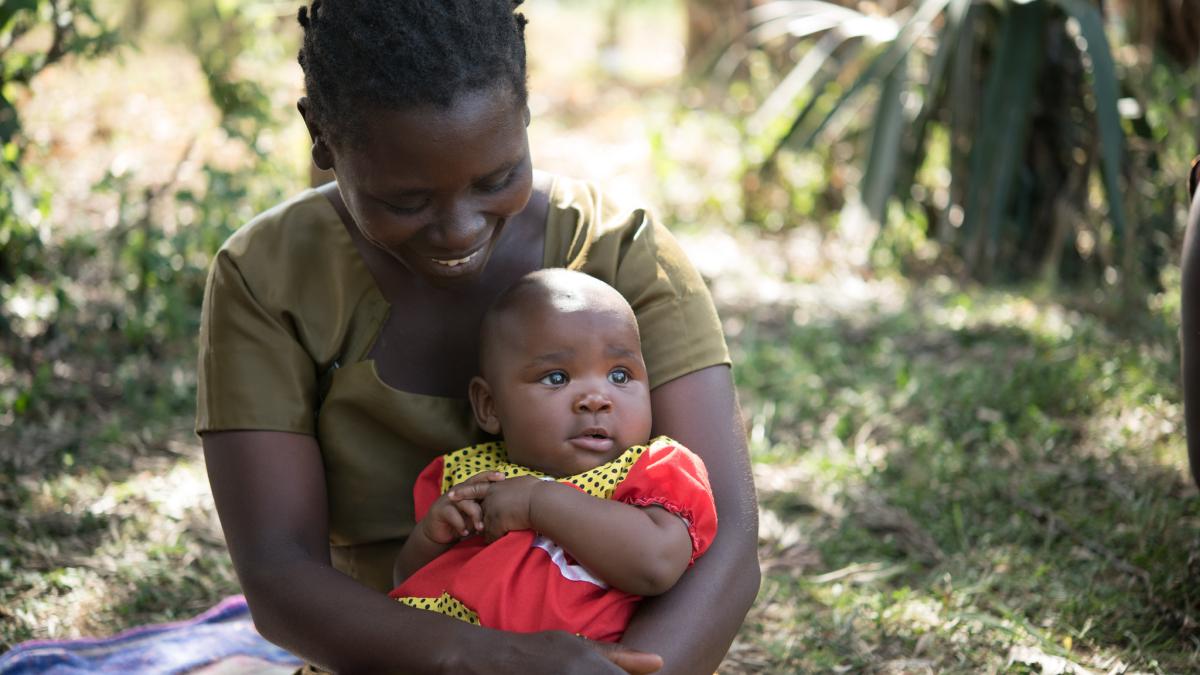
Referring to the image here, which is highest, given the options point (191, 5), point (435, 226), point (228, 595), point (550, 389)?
point (191, 5)

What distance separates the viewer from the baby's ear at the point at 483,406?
2006 mm

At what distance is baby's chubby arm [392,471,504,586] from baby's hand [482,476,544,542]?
24 millimetres

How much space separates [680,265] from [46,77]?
5086 millimetres

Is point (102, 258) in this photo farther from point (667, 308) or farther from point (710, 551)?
point (710, 551)

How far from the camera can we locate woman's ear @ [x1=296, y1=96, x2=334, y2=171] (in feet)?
6.26

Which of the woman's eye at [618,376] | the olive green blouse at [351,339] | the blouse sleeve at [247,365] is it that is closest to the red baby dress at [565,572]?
the woman's eye at [618,376]

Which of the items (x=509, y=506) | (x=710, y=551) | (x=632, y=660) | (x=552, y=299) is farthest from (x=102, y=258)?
(x=632, y=660)

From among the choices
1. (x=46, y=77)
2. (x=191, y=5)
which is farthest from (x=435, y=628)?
(x=191, y=5)

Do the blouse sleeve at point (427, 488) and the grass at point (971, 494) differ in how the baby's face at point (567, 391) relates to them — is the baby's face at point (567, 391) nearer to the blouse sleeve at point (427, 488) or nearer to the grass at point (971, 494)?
the blouse sleeve at point (427, 488)

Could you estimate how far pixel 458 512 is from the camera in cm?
184

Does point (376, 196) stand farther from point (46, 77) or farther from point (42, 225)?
point (46, 77)

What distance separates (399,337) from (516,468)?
1.06ft

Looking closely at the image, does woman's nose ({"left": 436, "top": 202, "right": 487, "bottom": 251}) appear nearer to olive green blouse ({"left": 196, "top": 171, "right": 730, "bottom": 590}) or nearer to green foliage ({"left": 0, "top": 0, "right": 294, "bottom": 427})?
olive green blouse ({"left": 196, "top": 171, "right": 730, "bottom": 590})

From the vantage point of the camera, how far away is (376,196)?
181 cm
